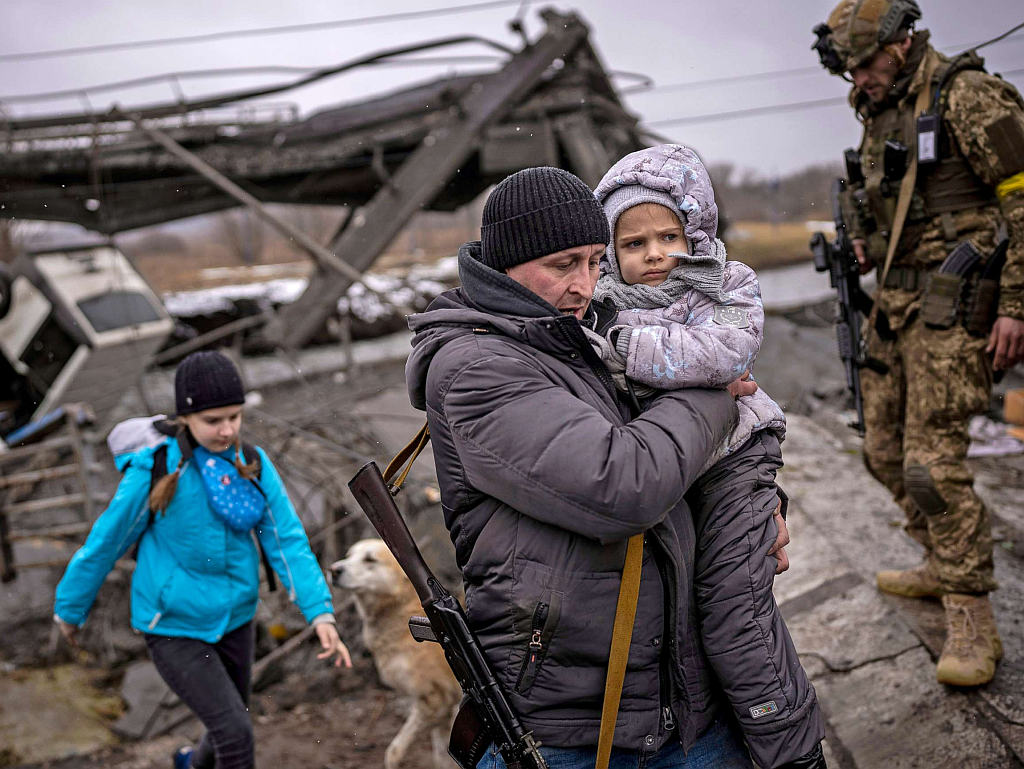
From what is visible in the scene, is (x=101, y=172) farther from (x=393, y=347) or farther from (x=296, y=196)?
(x=393, y=347)

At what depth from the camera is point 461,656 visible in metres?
1.55

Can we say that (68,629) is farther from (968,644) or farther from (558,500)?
(968,644)

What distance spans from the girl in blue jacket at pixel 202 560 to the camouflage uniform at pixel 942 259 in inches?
90.2

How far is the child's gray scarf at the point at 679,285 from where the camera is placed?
158cm

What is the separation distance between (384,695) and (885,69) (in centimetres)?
438

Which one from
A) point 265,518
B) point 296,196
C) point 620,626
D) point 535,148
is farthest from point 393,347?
point 620,626

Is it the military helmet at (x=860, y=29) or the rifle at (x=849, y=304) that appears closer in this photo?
the military helmet at (x=860, y=29)

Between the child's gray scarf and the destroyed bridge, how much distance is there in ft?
13.5

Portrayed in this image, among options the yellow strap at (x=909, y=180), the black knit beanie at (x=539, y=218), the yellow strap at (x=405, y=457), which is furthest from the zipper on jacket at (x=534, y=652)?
the yellow strap at (x=909, y=180)

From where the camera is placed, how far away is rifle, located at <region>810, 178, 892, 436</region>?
3.22 meters

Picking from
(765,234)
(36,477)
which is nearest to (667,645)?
(765,234)

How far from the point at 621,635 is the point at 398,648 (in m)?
2.51

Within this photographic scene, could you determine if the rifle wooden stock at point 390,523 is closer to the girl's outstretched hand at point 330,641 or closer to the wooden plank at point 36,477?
the girl's outstretched hand at point 330,641

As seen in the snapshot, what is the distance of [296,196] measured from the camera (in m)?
8.90
